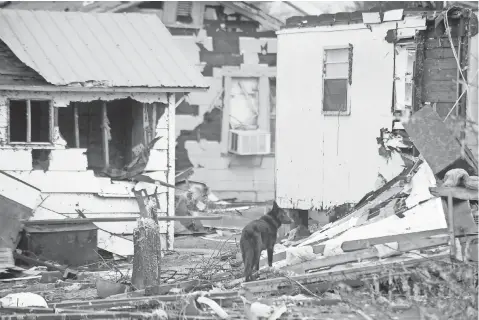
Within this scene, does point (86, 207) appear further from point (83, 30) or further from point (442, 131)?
point (442, 131)

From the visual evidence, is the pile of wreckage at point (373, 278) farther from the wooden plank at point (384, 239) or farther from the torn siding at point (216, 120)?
the torn siding at point (216, 120)

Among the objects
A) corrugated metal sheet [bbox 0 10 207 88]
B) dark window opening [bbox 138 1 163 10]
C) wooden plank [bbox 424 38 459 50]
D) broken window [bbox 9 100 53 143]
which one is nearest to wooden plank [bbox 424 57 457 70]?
wooden plank [bbox 424 38 459 50]

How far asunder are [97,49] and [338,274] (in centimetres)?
820

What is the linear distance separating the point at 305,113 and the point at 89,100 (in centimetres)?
442

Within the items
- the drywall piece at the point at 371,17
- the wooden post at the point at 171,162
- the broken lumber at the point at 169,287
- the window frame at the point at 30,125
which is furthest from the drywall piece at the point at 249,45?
the broken lumber at the point at 169,287

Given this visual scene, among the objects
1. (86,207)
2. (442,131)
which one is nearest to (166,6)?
(86,207)

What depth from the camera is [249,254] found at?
12234mm

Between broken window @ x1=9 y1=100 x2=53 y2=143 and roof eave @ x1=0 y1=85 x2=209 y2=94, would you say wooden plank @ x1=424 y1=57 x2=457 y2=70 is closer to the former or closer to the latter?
roof eave @ x1=0 y1=85 x2=209 y2=94

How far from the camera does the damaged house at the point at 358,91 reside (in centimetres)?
1647

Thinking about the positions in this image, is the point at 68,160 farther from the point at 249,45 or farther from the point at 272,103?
the point at 272,103

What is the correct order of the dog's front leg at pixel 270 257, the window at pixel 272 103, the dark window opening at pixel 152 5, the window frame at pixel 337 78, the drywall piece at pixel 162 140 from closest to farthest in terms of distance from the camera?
the dog's front leg at pixel 270 257
the drywall piece at pixel 162 140
the window frame at pixel 337 78
the dark window opening at pixel 152 5
the window at pixel 272 103

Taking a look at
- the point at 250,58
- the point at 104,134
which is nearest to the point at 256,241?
the point at 104,134

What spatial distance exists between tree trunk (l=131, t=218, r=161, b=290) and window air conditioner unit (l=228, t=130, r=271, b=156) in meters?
12.3

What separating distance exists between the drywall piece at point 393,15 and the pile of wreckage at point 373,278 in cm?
494
